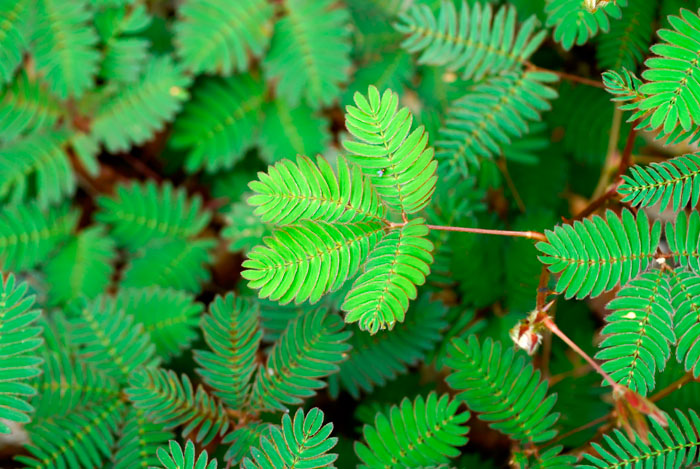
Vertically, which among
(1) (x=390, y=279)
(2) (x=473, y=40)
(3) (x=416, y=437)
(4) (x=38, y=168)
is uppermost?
(2) (x=473, y=40)

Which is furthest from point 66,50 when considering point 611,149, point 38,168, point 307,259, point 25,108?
point 611,149

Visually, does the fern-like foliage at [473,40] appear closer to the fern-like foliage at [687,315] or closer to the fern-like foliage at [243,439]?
the fern-like foliage at [687,315]

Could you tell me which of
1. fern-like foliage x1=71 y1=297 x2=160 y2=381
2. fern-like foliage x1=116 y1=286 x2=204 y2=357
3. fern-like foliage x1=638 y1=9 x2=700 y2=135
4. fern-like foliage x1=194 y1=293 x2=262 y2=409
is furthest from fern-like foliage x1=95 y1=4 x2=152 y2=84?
fern-like foliage x1=638 y1=9 x2=700 y2=135

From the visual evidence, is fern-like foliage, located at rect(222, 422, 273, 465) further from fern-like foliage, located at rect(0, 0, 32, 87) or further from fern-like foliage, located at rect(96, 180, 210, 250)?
fern-like foliage, located at rect(0, 0, 32, 87)

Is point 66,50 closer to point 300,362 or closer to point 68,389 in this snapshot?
point 68,389

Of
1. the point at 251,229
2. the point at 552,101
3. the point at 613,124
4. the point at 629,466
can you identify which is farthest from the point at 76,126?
the point at 629,466

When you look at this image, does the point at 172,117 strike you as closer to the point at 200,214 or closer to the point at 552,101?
the point at 200,214
